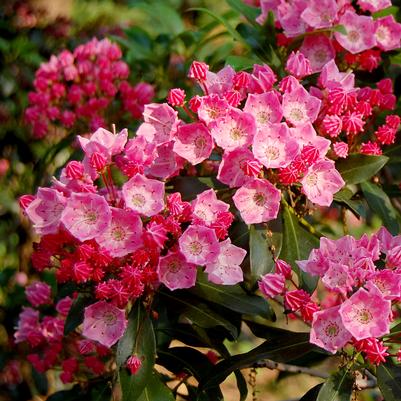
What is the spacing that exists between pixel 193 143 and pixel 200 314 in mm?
360

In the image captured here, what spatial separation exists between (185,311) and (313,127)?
468mm

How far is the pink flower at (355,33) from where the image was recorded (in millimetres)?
1913

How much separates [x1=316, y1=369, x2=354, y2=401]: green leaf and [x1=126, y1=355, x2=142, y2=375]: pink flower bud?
0.35 meters

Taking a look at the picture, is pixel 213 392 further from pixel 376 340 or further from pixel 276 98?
pixel 276 98

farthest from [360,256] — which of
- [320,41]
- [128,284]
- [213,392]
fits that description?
[320,41]

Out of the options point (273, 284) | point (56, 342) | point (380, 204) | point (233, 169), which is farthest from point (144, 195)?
point (56, 342)

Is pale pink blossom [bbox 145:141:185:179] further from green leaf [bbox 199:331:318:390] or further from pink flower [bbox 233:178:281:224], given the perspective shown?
green leaf [bbox 199:331:318:390]

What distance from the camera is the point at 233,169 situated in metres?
1.61

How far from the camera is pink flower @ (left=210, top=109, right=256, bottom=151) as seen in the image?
5.13 ft

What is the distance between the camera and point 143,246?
153 centimetres

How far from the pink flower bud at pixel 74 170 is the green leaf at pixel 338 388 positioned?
0.61m

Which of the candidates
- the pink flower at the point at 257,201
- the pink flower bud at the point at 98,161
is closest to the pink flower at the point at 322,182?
the pink flower at the point at 257,201

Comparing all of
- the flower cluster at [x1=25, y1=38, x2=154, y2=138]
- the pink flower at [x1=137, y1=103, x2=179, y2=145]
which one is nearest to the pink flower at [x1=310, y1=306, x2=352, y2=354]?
the pink flower at [x1=137, y1=103, x2=179, y2=145]

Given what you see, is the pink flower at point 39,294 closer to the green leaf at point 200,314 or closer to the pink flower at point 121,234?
the green leaf at point 200,314
